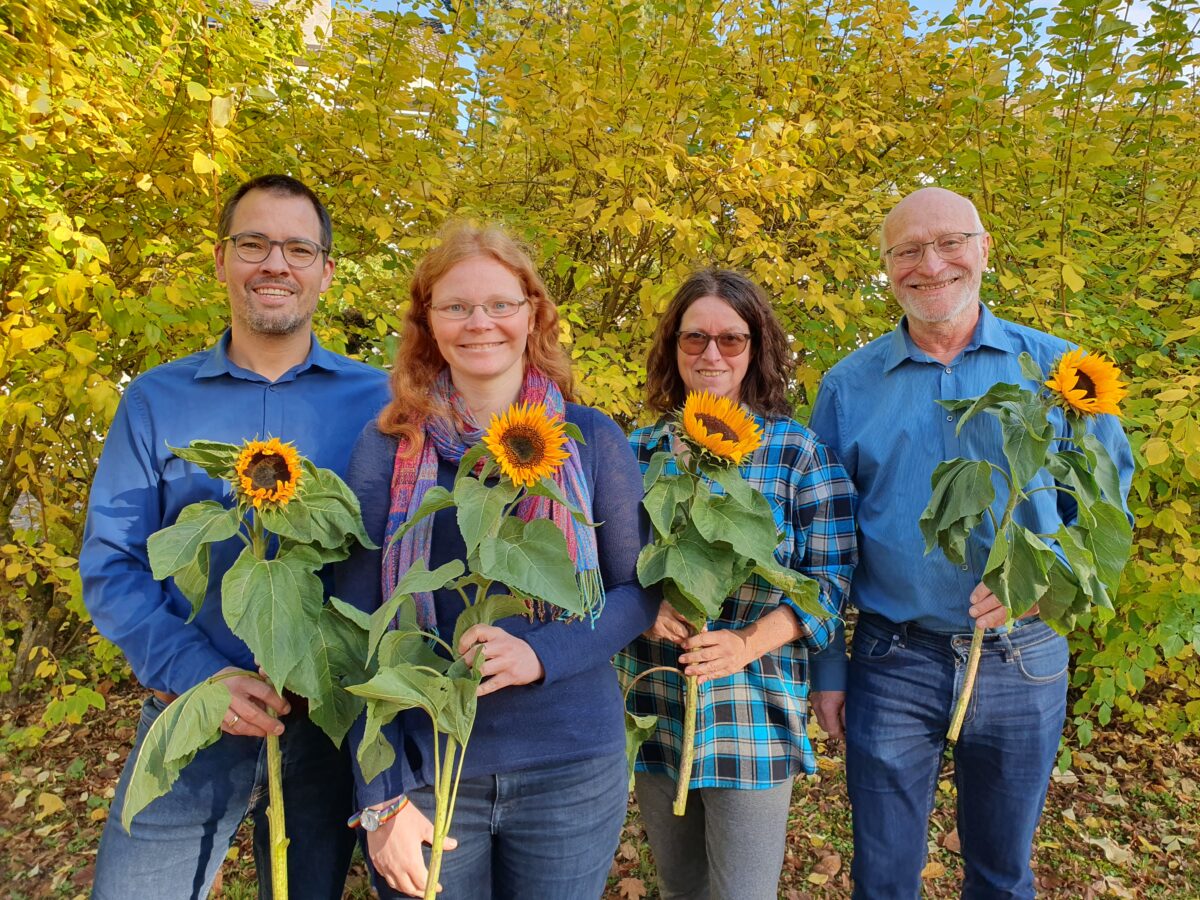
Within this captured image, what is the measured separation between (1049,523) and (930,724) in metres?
0.60

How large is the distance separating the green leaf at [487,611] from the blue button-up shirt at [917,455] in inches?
44.1

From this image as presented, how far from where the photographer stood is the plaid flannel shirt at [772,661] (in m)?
1.95

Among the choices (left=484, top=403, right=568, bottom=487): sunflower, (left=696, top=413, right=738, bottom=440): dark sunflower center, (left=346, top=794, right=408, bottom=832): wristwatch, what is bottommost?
(left=346, top=794, right=408, bottom=832): wristwatch

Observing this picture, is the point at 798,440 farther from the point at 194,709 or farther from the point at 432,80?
the point at 432,80

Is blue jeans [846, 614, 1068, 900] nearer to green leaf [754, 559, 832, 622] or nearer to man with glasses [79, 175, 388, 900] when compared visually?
green leaf [754, 559, 832, 622]

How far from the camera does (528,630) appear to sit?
5.28 ft

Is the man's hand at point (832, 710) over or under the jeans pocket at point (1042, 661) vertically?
under

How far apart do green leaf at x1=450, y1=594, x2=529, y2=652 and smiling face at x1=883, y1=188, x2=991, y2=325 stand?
1471mm

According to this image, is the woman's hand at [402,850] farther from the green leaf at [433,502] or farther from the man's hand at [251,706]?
the green leaf at [433,502]

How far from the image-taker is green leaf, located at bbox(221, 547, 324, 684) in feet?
4.33

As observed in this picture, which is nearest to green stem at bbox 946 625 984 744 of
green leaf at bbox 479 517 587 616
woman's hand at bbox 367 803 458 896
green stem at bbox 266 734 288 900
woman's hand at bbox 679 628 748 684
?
woman's hand at bbox 679 628 748 684

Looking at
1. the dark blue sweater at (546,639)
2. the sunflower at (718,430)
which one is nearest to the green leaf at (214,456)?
the dark blue sweater at (546,639)

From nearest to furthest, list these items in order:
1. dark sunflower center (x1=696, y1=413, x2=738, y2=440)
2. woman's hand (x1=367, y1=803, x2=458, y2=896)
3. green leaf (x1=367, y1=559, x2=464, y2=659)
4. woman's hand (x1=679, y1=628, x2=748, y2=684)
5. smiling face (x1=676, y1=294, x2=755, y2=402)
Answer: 1. green leaf (x1=367, y1=559, x2=464, y2=659)
2. woman's hand (x1=367, y1=803, x2=458, y2=896)
3. dark sunflower center (x1=696, y1=413, x2=738, y2=440)
4. woman's hand (x1=679, y1=628, x2=748, y2=684)
5. smiling face (x1=676, y1=294, x2=755, y2=402)

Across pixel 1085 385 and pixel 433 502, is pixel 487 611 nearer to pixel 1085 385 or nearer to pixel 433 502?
pixel 433 502
